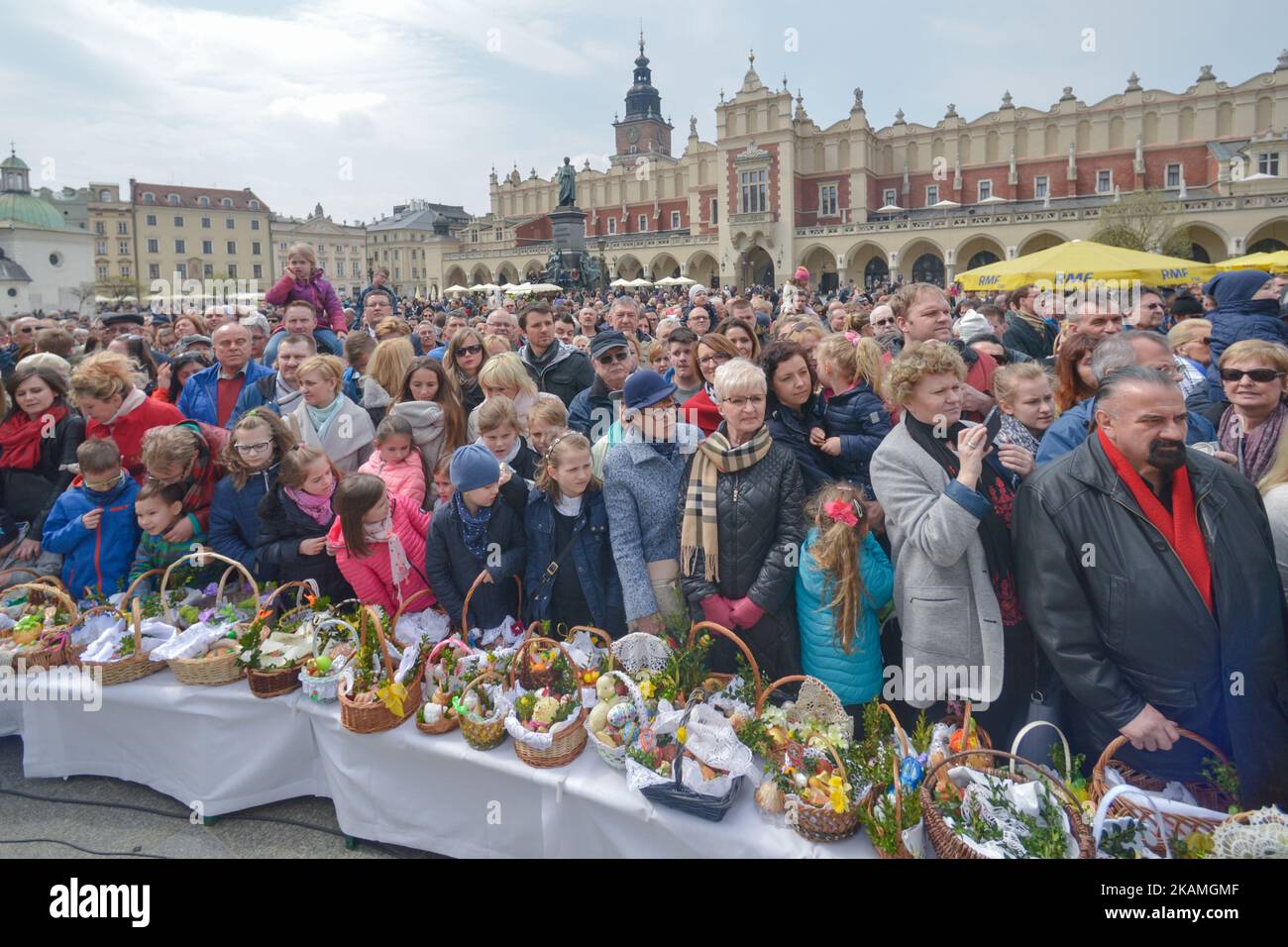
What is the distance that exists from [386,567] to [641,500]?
4.54 feet

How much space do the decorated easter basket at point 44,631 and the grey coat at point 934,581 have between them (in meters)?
4.04

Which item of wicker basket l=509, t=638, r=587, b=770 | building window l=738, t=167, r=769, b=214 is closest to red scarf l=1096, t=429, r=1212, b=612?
wicker basket l=509, t=638, r=587, b=770

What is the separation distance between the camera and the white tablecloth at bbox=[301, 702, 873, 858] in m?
2.38

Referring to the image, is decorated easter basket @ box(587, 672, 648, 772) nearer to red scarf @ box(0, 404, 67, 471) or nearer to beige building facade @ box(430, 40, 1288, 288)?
red scarf @ box(0, 404, 67, 471)

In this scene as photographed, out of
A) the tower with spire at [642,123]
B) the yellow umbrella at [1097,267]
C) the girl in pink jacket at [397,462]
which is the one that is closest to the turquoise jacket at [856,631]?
the girl in pink jacket at [397,462]

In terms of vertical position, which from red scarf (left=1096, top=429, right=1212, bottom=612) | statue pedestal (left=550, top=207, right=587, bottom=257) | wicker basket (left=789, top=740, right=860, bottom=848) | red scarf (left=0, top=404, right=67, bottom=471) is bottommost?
wicker basket (left=789, top=740, right=860, bottom=848)

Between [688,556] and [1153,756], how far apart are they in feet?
5.87

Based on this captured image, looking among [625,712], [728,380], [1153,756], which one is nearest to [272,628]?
[625,712]

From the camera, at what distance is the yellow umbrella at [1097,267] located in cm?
902

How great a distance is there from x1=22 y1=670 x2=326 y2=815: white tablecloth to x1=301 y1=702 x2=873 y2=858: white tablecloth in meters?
0.23

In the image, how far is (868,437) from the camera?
11.6 ft

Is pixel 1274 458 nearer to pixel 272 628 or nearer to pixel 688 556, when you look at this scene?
pixel 688 556

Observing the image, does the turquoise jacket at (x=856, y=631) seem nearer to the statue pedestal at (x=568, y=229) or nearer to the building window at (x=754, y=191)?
the statue pedestal at (x=568, y=229)
